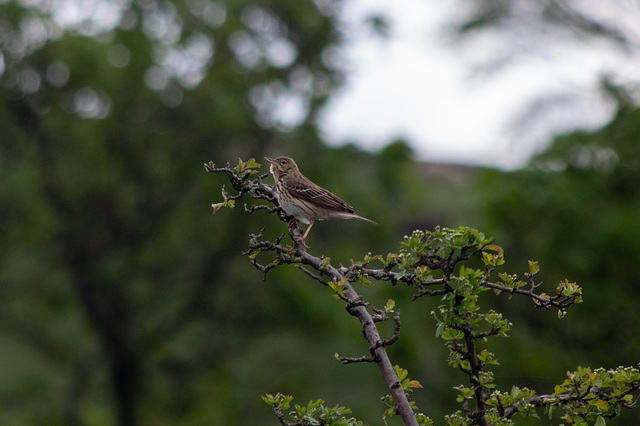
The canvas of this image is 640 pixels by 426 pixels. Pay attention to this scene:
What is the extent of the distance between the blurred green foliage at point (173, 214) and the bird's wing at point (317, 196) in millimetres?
9154

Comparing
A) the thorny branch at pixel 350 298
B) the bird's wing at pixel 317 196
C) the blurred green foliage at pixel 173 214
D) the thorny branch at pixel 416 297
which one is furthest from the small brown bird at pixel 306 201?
the blurred green foliage at pixel 173 214

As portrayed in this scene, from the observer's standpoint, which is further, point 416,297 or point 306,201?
point 306,201

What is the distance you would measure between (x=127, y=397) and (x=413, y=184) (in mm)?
10286

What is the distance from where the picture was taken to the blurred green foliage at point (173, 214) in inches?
742

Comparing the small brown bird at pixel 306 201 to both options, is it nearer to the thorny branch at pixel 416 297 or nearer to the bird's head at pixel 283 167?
the bird's head at pixel 283 167

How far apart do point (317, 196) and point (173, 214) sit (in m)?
14.1

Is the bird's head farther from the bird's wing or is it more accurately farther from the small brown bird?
the bird's wing

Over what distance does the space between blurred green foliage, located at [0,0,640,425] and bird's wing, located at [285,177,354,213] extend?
915 centimetres

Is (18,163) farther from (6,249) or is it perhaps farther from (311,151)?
(311,151)

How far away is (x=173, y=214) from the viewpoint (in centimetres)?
2103

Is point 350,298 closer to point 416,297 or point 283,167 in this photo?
point 416,297

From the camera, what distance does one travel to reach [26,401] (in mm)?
20734

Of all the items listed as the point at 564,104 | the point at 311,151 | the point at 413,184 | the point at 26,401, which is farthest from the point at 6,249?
the point at 564,104

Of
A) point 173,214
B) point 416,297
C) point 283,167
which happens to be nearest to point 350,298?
point 416,297
